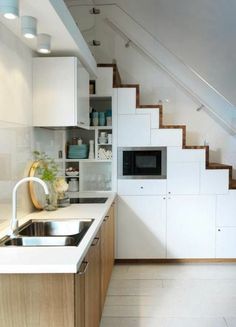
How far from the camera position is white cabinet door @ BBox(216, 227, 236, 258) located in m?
4.06

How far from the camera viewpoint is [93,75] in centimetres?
393

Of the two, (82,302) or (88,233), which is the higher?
(88,233)

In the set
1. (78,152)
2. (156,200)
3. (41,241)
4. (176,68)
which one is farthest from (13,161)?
(176,68)

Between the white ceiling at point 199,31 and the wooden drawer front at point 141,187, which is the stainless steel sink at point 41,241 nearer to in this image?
the wooden drawer front at point 141,187

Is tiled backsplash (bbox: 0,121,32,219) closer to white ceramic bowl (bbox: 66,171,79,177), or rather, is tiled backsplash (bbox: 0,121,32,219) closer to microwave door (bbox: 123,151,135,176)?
white ceramic bowl (bbox: 66,171,79,177)

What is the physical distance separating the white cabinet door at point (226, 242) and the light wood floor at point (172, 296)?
147 mm

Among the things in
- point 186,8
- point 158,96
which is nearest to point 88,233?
point 158,96

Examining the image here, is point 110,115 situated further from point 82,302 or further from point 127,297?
point 82,302

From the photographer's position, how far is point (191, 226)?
4105mm

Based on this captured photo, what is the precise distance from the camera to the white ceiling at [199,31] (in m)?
4.67

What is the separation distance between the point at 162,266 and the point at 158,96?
→ 2.30 m

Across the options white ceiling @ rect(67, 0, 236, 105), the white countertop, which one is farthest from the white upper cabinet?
white ceiling @ rect(67, 0, 236, 105)

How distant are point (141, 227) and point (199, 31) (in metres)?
2.87

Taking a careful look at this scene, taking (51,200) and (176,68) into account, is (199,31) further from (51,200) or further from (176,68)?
(51,200)
